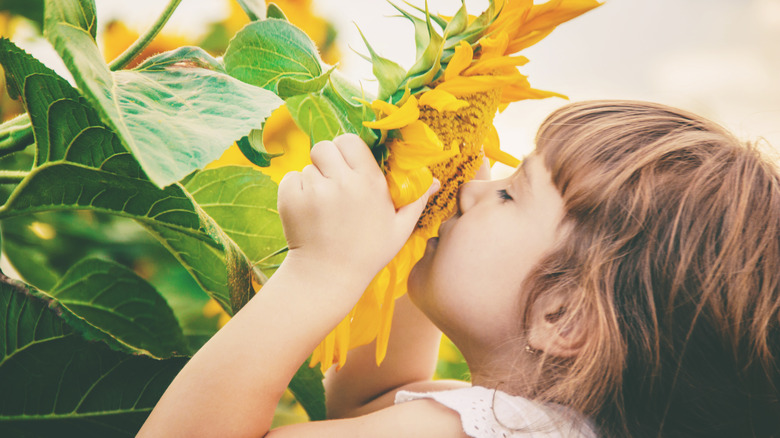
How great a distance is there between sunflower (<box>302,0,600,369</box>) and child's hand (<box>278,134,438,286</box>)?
23mm

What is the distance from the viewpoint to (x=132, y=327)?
74cm

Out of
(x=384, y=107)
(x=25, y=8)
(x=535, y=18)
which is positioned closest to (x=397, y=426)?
(x=384, y=107)

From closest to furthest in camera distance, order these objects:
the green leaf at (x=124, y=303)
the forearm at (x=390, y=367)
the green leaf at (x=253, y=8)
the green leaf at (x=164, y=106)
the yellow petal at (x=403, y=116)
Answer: the green leaf at (x=164, y=106) < the yellow petal at (x=403, y=116) < the green leaf at (x=253, y=8) < the green leaf at (x=124, y=303) < the forearm at (x=390, y=367)

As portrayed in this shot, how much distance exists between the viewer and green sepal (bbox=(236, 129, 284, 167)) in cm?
58

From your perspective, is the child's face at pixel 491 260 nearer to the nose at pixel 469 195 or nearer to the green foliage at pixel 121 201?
the nose at pixel 469 195

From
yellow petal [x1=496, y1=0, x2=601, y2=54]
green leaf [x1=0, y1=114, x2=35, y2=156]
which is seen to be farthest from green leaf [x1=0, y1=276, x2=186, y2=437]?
yellow petal [x1=496, y1=0, x2=601, y2=54]

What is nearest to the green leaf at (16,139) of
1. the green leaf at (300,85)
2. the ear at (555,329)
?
the green leaf at (300,85)

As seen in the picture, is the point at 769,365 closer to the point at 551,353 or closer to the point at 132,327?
the point at 551,353

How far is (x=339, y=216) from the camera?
1.96ft

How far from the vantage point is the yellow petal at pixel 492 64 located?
552 millimetres

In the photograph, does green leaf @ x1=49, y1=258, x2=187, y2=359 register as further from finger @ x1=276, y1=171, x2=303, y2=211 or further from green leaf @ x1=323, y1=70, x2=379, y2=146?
green leaf @ x1=323, y1=70, x2=379, y2=146

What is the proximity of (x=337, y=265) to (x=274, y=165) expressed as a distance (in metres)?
0.42

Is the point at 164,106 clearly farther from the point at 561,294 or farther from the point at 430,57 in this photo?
the point at 561,294

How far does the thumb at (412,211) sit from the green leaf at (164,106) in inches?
7.9
